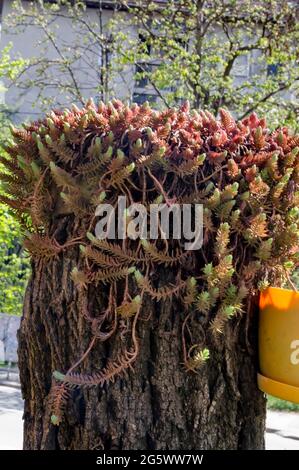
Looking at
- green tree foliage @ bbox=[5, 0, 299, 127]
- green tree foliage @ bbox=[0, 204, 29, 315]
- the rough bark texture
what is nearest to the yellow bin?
the rough bark texture

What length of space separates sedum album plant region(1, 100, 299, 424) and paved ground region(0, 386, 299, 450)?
4.72m

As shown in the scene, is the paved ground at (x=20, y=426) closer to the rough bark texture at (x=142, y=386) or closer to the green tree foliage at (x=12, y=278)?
the green tree foliage at (x=12, y=278)

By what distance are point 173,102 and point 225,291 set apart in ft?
33.8

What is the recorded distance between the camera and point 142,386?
1.82 m

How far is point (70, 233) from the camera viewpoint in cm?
190

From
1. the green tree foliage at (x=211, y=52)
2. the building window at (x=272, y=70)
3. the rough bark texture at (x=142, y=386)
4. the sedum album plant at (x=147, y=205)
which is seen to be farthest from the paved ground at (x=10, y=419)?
the building window at (x=272, y=70)

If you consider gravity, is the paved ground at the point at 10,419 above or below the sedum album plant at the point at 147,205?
below

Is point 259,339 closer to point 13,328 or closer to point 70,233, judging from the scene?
point 70,233

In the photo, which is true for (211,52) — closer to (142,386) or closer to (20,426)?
(20,426)

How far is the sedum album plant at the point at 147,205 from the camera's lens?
181cm

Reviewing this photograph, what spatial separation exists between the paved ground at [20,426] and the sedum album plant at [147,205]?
186 inches

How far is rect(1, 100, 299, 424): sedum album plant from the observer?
1809mm

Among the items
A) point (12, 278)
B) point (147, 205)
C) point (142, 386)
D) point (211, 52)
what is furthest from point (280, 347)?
point (211, 52)
